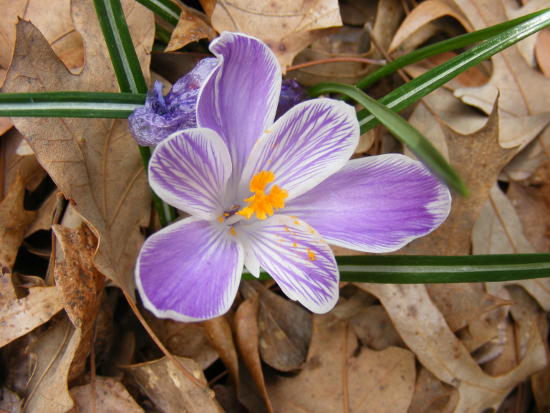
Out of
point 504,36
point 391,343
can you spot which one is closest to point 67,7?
point 504,36

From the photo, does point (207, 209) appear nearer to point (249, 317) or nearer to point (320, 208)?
point (320, 208)

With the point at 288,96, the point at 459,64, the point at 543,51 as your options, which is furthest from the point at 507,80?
the point at 288,96

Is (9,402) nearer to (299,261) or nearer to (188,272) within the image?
(188,272)

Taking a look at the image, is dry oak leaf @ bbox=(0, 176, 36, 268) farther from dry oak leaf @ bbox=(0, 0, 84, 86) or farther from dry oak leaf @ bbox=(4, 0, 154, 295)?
dry oak leaf @ bbox=(0, 0, 84, 86)

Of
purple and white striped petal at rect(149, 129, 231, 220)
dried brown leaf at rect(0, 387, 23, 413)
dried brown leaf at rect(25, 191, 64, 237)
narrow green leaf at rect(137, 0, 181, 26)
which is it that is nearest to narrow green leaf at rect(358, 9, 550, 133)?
purple and white striped petal at rect(149, 129, 231, 220)

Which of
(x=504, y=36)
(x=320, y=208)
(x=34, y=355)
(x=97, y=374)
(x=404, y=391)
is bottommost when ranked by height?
(x=404, y=391)

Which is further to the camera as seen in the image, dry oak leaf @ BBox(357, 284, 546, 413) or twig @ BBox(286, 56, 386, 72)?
twig @ BBox(286, 56, 386, 72)

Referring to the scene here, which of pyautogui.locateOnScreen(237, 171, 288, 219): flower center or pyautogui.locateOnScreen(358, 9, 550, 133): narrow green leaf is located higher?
pyautogui.locateOnScreen(358, 9, 550, 133): narrow green leaf
